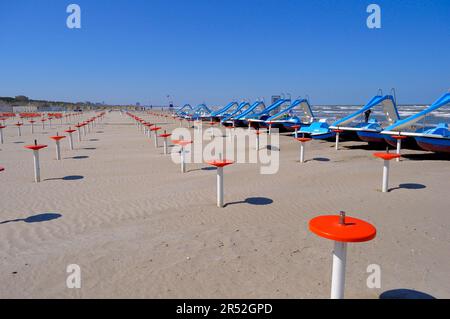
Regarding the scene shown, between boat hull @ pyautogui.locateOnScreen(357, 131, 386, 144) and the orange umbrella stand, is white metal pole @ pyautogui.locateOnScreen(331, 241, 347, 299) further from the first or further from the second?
boat hull @ pyautogui.locateOnScreen(357, 131, 386, 144)

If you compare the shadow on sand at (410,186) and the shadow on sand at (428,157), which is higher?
the shadow on sand at (428,157)

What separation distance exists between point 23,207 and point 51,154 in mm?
6804

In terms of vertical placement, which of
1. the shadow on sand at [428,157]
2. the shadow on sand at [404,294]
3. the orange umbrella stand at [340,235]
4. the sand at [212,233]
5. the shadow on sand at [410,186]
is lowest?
the shadow on sand at [404,294]

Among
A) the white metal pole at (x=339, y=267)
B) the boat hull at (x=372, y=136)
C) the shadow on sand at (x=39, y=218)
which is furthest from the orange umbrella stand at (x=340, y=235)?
the boat hull at (x=372, y=136)

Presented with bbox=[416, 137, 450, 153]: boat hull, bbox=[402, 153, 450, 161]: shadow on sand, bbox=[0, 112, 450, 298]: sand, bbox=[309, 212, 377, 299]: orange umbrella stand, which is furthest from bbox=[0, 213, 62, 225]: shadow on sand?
bbox=[416, 137, 450, 153]: boat hull

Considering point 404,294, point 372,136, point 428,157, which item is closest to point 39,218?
point 404,294

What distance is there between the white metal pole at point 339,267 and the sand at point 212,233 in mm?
383

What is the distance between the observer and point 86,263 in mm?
3625

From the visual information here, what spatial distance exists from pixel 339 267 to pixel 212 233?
2.20 meters

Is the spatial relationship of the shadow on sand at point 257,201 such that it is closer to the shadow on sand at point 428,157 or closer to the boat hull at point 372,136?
the shadow on sand at point 428,157

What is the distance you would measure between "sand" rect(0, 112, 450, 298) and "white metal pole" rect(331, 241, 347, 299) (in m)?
0.38

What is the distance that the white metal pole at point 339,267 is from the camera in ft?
8.33

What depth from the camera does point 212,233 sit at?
446cm

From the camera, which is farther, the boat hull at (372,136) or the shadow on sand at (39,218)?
the boat hull at (372,136)
